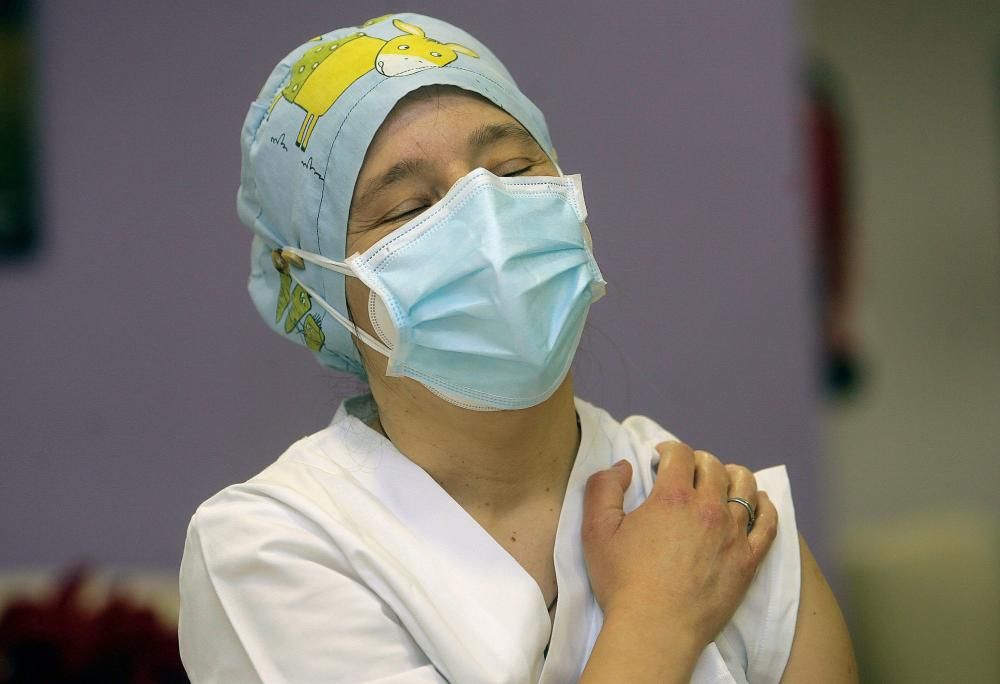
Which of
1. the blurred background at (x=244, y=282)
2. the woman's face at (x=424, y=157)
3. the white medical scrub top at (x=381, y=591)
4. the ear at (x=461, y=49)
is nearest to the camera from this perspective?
the white medical scrub top at (x=381, y=591)

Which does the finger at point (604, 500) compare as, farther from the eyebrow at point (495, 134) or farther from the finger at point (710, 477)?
the eyebrow at point (495, 134)

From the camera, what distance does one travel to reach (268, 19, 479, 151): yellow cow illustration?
1370 mm

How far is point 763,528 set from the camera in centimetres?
137

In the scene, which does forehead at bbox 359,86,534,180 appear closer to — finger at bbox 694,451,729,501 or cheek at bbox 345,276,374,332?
cheek at bbox 345,276,374,332

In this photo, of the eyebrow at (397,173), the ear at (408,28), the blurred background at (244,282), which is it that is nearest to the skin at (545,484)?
the eyebrow at (397,173)

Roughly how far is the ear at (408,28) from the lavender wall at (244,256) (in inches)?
33.8

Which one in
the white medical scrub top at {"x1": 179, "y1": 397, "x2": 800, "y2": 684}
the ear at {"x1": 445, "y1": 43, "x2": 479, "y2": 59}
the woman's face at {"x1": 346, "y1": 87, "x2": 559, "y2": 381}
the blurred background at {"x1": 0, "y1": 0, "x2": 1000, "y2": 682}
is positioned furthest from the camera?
the blurred background at {"x1": 0, "y1": 0, "x2": 1000, "y2": 682}

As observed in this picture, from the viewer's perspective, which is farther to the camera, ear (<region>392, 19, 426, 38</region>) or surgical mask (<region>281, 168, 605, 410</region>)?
ear (<region>392, 19, 426, 38</region>)

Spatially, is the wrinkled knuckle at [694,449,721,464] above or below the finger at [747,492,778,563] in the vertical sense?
above

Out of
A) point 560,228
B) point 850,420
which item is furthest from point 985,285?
point 560,228

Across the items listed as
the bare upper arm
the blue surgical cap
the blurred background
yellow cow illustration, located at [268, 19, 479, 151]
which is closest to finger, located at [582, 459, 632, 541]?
the bare upper arm

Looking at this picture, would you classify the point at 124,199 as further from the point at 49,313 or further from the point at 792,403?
the point at 792,403

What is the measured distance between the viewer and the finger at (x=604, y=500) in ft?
4.43

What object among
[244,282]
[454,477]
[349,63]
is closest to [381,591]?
[454,477]
